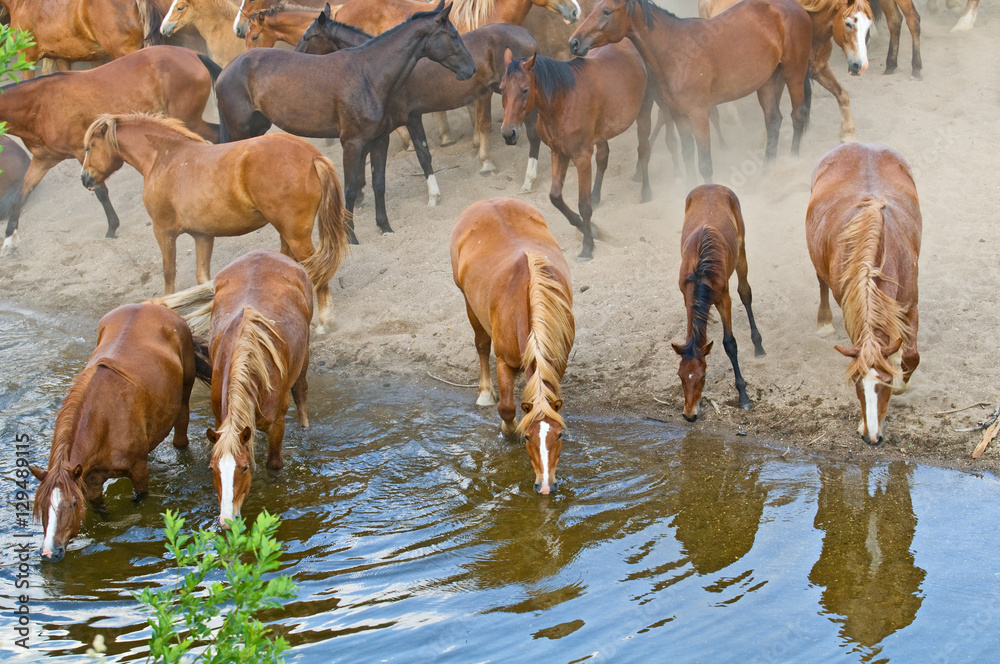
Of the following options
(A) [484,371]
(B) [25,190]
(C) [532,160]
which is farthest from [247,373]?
(B) [25,190]

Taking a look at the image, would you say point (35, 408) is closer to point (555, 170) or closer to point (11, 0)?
point (555, 170)

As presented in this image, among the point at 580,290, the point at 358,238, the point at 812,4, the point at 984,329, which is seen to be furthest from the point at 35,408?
the point at 812,4

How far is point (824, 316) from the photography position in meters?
7.12

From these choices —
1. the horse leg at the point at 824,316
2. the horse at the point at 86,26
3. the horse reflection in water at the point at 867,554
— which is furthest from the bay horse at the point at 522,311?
the horse at the point at 86,26

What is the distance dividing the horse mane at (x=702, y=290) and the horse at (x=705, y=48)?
314 cm

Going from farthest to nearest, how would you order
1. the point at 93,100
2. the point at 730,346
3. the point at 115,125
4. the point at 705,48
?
the point at 93,100
the point at 705,48
the point at 115,125
the point at 730,346

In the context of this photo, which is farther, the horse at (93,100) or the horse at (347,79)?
the horse at (93,100)

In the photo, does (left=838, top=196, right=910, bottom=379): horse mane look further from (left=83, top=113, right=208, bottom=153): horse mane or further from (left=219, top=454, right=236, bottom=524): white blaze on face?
(left=83, top=113, right=208, bottom=153): horse mane

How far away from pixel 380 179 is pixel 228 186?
2.29 metres

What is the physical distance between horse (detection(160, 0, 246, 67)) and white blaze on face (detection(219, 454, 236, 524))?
30.2 feet

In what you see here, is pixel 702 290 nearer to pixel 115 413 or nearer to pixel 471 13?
pixel 115 413

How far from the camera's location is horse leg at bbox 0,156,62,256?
10.7m

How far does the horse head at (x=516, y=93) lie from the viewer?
863 centimetres

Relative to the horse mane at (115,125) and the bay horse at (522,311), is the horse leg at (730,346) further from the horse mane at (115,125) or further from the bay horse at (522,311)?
the horse mane at (115,125)
